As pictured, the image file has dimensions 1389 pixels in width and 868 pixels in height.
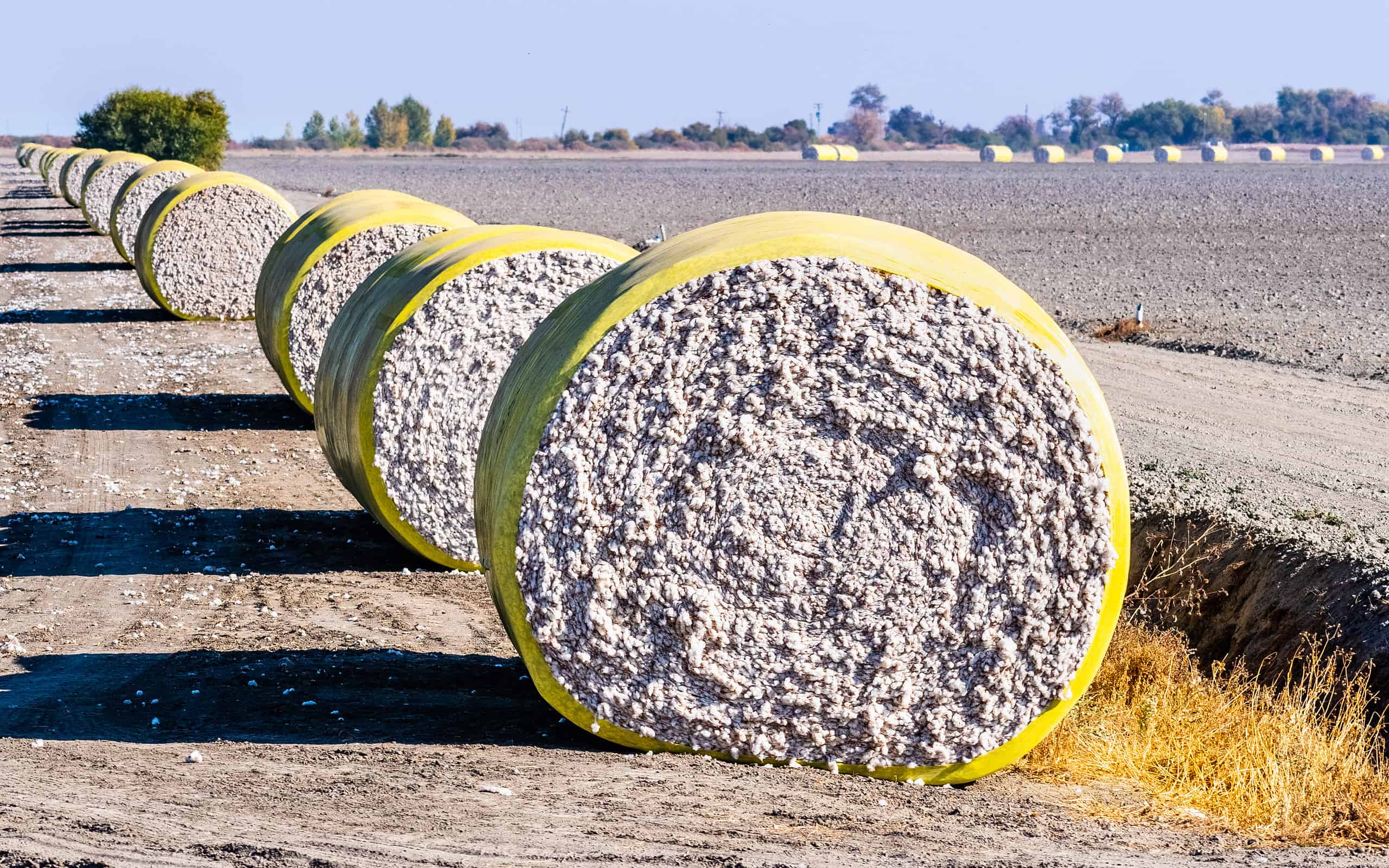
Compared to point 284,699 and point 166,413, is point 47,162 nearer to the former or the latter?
point 166,413

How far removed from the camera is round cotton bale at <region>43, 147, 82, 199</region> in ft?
144

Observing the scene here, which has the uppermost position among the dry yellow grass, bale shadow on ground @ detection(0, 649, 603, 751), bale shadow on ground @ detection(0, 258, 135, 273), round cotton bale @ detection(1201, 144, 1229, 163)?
round cotton bale @ detection(1201, 144, 1229, 163)

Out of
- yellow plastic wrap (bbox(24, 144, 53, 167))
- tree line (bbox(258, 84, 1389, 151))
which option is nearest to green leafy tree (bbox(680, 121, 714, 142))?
tree line (bbox(258, 84, 1389, 151))

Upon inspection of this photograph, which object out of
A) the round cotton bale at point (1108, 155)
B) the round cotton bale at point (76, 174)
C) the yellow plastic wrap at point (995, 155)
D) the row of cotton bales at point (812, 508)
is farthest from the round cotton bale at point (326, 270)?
the round cotton bale at point (1108, 155)

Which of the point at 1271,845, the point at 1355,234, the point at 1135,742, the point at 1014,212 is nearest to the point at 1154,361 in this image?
the point at 1135,742

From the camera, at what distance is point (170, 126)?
46781 millimetres

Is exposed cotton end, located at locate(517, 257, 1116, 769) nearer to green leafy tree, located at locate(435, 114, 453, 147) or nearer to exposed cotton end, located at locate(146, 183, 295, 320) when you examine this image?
exposed cotton end, located at locate(146, 183, 295, 320)

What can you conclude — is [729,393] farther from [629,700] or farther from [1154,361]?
[1154,361]

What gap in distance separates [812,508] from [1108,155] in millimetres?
102064

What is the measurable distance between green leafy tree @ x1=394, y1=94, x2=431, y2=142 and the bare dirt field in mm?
132817

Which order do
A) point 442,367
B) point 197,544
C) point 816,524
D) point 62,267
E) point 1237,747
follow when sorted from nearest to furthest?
point 816,524 < point 1237,747 < point 442,367 < point 197,544 < point 62,267

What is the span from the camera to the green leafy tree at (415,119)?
145875 millimetres

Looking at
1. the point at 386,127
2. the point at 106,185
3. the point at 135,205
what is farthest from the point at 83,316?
the point at 386,127

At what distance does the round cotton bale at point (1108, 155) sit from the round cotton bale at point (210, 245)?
88619 millimetres
